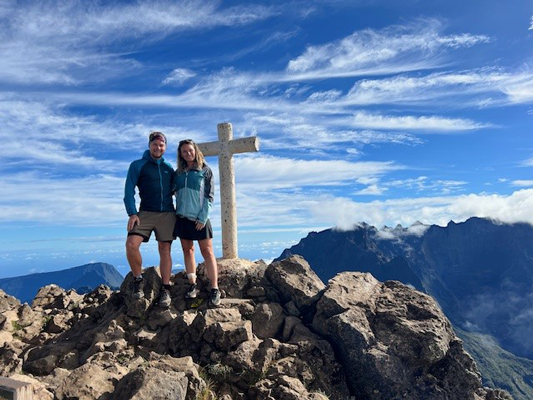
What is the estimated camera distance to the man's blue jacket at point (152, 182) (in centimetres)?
1350

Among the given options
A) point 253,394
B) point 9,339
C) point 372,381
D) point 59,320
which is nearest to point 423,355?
point 372,381

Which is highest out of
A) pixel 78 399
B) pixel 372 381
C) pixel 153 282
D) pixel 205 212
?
pixel 205 212

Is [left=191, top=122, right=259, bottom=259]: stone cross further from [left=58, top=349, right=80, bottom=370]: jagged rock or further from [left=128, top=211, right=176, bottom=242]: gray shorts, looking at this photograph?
[left=58, top=349, right=80, bottom=370]: jagged rock

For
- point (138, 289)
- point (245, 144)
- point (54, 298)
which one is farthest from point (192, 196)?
point (54, 298)

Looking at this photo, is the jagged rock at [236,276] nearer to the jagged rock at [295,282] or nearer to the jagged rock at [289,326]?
the jagged rock at [295,282]

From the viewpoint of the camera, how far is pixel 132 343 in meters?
13.3

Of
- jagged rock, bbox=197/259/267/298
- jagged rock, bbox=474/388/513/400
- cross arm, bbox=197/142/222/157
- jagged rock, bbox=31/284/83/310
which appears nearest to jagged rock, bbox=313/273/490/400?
jagged rock, bbox=474/388/513/400

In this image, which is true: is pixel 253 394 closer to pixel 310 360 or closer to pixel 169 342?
pixel 310 360

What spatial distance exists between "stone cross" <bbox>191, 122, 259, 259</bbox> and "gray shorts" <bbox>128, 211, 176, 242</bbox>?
4766 mm

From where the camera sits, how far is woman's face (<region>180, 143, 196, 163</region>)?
13.6 m

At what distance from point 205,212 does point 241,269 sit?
3.75m

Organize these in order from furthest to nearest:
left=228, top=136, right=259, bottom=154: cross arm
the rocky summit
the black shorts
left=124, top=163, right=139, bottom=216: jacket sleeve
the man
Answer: left=228, top=136, right=259, bottom=154: cross arm, the black shorts, the man, left=124, top=163, right=139, bottom=216: jacket sleeve, the rocky summit

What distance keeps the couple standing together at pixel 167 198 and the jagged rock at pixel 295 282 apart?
3.13 metres

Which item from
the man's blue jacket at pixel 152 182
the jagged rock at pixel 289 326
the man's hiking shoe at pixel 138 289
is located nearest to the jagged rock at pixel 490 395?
the jagged rock at pixel 289 326
